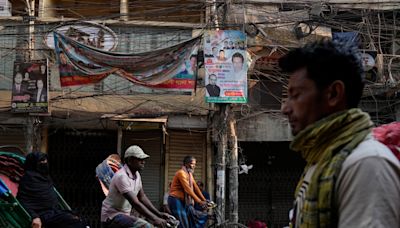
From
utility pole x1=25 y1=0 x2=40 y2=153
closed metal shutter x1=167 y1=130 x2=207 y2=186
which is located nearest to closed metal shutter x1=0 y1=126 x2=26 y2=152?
utility pole x1=25 y1=0 x2=40 y2=153

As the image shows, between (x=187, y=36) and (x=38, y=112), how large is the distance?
3858 millimetres

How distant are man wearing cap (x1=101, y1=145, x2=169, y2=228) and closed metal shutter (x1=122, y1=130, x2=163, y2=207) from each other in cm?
658

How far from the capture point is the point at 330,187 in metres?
1.42

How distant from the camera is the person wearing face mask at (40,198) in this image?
509cm

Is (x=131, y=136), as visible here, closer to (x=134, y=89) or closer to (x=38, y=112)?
(x=134, y=89)

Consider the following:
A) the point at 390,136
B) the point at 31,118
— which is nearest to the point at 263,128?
the point at 31,118

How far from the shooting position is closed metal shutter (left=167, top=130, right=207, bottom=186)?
39.4 feet

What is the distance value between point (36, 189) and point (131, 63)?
4.58m

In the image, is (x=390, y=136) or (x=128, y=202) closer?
(x=390, y=136)

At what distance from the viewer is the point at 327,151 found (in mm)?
1510

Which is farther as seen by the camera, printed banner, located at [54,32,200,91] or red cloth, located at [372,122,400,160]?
printed banner, located at [54,32,200,91]

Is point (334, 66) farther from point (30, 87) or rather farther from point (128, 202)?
point (30, 87)

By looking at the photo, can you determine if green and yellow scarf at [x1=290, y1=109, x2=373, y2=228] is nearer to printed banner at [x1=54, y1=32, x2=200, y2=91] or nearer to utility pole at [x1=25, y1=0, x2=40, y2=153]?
printed banner at [x1=54, y1=32, x2=200, y2=91]

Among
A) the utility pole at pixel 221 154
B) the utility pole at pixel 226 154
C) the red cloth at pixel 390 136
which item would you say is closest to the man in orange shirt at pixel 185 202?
the utility pole at pixel 226 154
